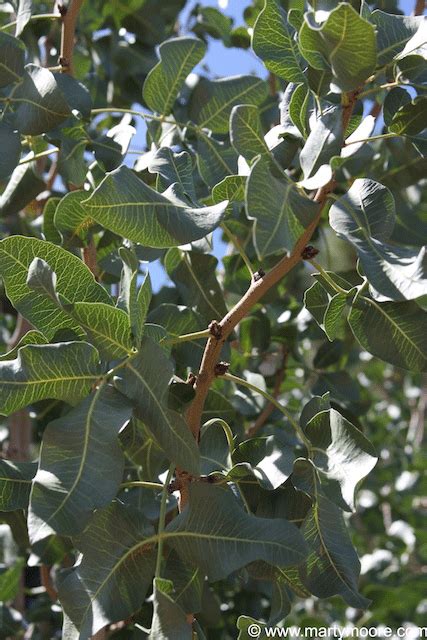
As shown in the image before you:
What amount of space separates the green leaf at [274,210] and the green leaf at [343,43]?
3.8 inches

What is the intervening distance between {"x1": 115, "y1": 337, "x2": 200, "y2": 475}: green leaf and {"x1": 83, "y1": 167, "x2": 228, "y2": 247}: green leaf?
82mm

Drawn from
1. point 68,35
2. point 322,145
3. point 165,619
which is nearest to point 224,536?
point 165,619

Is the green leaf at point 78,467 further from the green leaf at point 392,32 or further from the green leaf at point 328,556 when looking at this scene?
the green leaf at point 392,32

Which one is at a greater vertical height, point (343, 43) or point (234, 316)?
point (343, 43)

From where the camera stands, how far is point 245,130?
710mm

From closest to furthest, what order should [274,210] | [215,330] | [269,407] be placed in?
[274,210], [215,330], [269,407]

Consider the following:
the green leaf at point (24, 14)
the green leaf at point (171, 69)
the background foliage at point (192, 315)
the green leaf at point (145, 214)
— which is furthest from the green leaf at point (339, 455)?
the green leaf at point (24, 14)

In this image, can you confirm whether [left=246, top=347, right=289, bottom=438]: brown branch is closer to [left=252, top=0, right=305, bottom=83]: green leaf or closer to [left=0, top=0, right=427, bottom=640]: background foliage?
[left=0, top=0, right=427, bottom=640]: background foliage

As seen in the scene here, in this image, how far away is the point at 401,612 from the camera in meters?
2.01

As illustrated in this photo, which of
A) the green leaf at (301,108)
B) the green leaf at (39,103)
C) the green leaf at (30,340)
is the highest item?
the green leaf at (301,108)

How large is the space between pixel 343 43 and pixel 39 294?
301 millimetres

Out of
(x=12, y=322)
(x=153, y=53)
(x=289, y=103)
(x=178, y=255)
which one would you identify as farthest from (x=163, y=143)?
(x=12, y=322)

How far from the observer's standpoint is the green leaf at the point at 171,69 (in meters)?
0.97

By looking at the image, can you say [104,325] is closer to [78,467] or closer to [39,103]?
[78,467]
